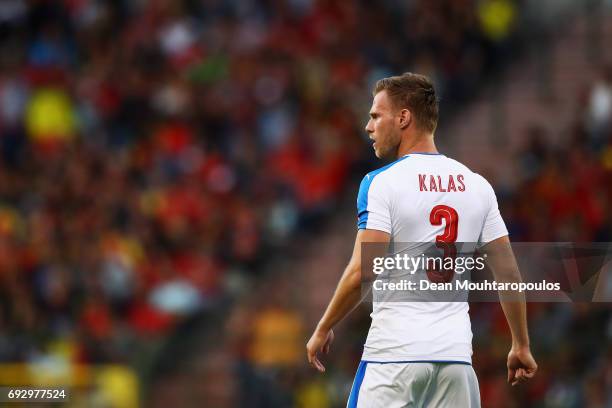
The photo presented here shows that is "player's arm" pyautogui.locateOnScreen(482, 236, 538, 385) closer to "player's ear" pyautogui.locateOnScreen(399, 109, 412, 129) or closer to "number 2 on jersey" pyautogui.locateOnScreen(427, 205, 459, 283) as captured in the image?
"number 2 on jersey" pyautogui.locateOnScreen(427, 205, 459, 283)

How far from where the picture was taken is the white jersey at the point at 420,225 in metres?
4.70

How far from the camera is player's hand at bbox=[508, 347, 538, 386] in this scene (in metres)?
4.89

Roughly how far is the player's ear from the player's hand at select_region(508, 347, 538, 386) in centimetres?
99

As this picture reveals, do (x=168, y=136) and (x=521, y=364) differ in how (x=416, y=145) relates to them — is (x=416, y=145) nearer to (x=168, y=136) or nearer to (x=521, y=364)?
(x=521, y=364)

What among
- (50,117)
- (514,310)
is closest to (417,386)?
(514,310)

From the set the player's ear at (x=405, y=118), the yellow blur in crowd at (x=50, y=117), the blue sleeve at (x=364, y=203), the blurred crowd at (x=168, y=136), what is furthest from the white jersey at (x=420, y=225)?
the yellow blur in crowd at (x=50, y=117)

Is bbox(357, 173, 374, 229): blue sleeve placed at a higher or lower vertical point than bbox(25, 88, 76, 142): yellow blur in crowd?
lower

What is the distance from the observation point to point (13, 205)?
14.3 metres

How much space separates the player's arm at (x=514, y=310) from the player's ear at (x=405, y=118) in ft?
1.92

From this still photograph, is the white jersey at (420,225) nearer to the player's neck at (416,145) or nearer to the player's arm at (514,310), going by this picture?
the player's neck at (416,145)

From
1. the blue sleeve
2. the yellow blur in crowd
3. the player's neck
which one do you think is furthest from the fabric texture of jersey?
the yellow blur in crowd

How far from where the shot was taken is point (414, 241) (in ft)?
15.6

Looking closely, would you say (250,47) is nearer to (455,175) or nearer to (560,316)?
(560,316)

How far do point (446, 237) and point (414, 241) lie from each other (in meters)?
0.13
